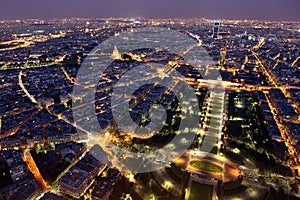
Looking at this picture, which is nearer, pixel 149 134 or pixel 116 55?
pixel 149 134

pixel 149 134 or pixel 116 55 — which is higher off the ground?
pixel 116 55

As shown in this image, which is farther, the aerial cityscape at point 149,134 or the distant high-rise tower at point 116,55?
the distant high-rise tower at point 116,55

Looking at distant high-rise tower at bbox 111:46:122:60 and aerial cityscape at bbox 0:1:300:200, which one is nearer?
aerial cityscape at bbox 0:1:300:200

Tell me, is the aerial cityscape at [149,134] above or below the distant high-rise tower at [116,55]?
below

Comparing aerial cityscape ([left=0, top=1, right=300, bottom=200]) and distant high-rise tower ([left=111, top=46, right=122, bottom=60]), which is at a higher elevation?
distant high-rise tower ([left=111, top=46, right=122, bottom=60])

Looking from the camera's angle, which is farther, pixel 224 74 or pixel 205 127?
pixel 224 74

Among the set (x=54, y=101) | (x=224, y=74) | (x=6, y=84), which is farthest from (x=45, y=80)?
(x=224, y=74)

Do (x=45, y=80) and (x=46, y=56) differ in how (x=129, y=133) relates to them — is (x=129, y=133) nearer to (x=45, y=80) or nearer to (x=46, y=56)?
(x=45, y=80)

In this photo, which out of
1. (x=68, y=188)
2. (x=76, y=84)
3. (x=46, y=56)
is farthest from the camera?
(x=46, y=56)
